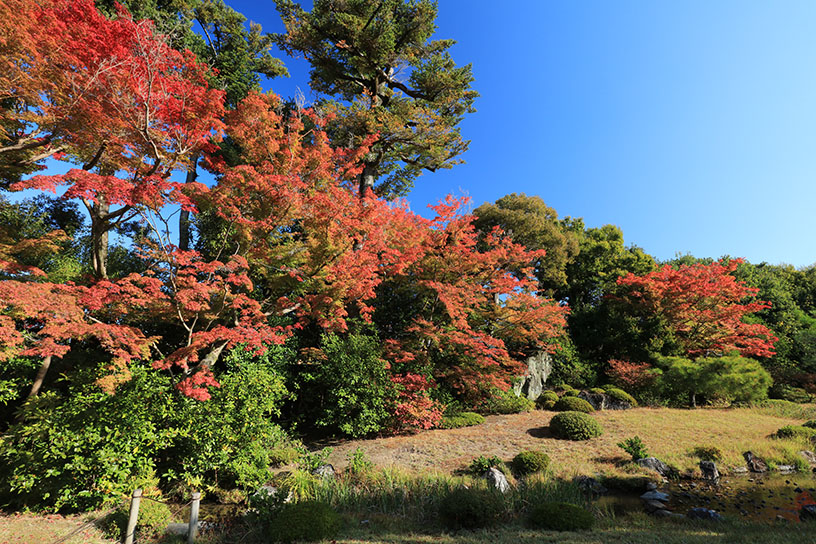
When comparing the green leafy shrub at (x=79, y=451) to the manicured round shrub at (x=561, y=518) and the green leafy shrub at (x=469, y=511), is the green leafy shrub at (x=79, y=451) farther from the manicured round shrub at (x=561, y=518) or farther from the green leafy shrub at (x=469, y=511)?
the manicured round shrub at (x=561, y=518)

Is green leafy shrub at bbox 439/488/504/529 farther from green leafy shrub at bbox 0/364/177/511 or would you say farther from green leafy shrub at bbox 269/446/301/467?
green leafy shrub at bbox 0/364/177/511

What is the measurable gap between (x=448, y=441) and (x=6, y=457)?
30.1ft

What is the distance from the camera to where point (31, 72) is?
7.44m

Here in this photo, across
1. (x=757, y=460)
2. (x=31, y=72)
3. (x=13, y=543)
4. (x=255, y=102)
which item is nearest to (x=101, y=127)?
(x=31, y=72)

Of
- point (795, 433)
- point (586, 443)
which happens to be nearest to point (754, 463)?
point (795, 433)

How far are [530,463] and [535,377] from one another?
27.7 ft

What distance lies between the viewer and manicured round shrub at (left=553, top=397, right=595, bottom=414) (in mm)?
13070

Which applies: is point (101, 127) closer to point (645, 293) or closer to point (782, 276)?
point (645, 293)

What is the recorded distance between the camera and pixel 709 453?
29.5ft

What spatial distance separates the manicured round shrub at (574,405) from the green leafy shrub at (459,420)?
12.9 ft

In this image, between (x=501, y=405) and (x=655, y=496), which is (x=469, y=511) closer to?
(x=655, y=496)

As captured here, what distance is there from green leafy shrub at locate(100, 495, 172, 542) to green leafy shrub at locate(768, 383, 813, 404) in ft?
82.1

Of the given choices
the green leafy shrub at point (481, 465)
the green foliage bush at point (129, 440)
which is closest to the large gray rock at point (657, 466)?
the green leafy shrub at point (481, 465)

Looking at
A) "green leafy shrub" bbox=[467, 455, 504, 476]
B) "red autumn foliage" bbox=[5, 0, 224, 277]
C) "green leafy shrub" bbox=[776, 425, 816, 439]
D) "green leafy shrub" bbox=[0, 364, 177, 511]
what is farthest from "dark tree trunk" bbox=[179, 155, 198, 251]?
"green leafy shrub" bbox=[776, 425, 816, 439]
